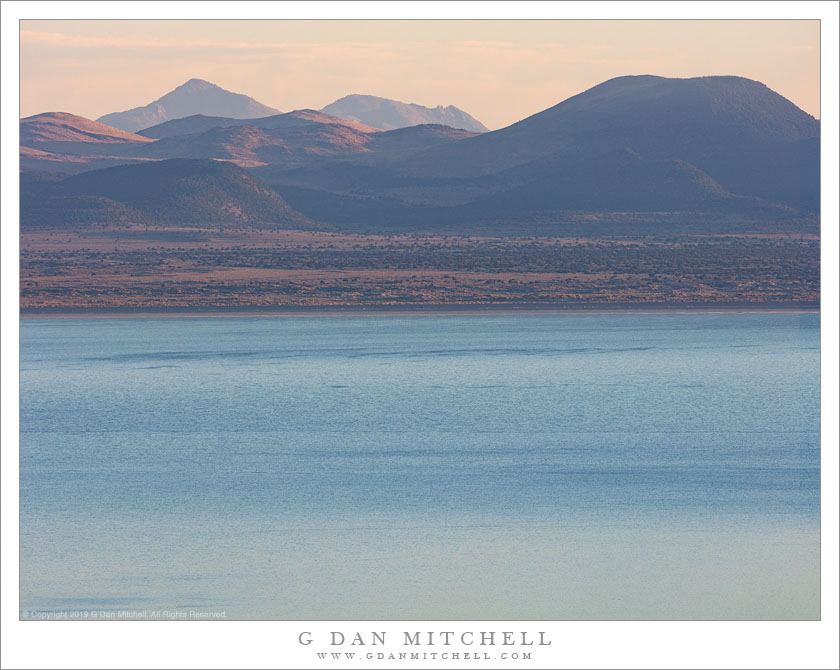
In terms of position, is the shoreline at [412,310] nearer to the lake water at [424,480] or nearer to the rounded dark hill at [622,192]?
the lake water at [424,480]

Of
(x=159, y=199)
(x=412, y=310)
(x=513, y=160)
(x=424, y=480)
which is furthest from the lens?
(x=513, y=160)

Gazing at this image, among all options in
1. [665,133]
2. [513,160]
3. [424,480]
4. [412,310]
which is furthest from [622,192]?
[424,480]

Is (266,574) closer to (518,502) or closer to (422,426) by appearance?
(518,502)

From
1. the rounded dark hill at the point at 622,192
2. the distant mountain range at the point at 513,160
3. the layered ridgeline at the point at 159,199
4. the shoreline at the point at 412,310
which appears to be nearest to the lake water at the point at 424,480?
the shoreline at the point at 412,310

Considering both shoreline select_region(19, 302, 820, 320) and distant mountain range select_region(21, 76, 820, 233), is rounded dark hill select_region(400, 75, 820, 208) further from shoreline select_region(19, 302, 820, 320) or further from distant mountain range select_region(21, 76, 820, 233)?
shoreline select_region(19, 302, 820, 320)

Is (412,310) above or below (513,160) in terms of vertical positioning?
below

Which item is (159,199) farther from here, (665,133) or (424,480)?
(424,480)
